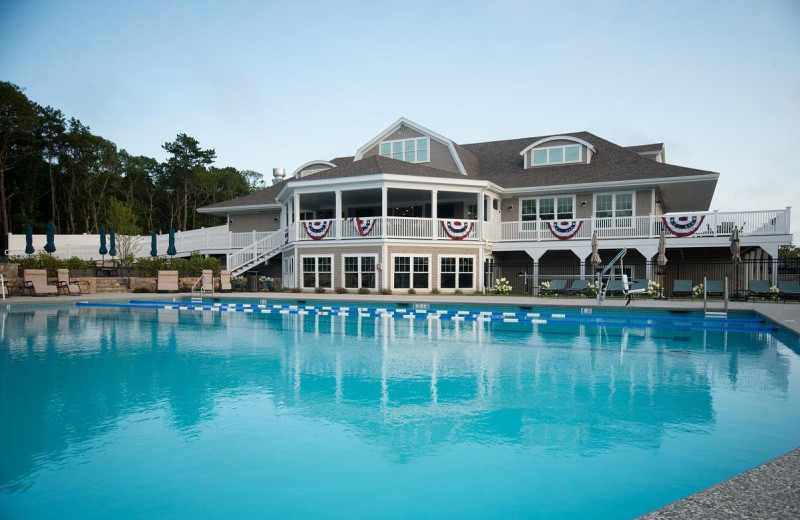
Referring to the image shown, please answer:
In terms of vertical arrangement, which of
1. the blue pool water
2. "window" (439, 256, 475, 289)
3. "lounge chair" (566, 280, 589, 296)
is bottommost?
the blue pool water

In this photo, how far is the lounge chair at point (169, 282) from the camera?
2527 cm

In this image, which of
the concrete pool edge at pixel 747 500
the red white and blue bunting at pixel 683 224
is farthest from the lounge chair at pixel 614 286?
the concrete pool edge at pixel 747 500

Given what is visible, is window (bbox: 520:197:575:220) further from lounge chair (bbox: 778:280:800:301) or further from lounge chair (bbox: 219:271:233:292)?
lounge chair (bbox: 219:271:233:292)

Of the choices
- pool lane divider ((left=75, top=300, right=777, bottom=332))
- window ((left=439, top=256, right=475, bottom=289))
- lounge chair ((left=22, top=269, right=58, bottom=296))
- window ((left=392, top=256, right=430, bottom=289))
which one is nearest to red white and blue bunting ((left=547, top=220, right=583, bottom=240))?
window ((left=439, top=256, right=475, bottom=289))

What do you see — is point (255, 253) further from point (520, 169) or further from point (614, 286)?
point (614, 286)

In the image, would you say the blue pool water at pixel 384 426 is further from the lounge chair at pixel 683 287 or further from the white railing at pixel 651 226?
the white railing at pixel 651 226

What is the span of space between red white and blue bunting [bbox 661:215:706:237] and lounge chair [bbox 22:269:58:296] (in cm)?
2810

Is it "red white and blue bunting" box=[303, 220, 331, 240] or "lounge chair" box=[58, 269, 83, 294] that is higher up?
"red white and blue bunting" box=[303, 220, 331, 240]

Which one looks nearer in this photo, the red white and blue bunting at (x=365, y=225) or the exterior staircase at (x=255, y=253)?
the red white and blue bunting at (x=365, y=225)

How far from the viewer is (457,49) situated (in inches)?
833

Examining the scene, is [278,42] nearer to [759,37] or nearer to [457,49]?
[457,49]

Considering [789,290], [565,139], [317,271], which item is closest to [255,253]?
[317,271]

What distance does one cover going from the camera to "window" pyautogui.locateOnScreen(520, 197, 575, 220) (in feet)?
85.8

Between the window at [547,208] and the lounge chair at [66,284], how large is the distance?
74.9 ft
